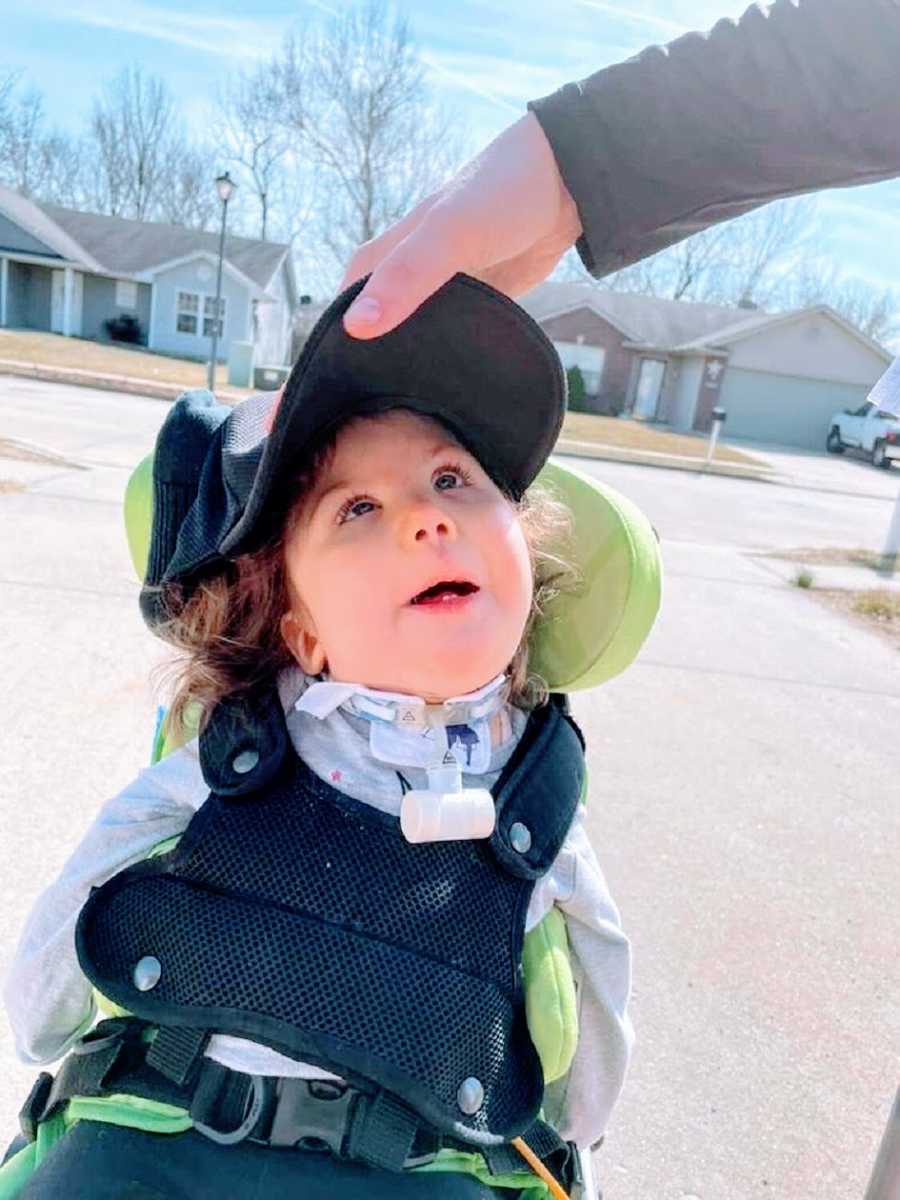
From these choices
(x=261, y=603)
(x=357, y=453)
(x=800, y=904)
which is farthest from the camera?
(x=800, y=904)

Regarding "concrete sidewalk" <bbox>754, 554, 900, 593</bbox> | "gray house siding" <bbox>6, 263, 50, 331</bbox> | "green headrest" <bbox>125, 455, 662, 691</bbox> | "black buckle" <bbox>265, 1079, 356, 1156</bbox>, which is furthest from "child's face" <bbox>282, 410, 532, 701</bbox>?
"gray house siding" <bbox>6, 263, 50, 331</bbox>

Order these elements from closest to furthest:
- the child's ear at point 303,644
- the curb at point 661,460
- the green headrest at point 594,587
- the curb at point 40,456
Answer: the child's ear at point 303,644, the green headrest at point 594,587, the curb at point 40,456, the curb at point 661,460

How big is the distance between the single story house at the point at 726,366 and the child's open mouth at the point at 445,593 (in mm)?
30276

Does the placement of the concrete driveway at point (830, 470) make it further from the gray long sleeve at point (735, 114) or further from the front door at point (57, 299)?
the front door at point (57, 299)

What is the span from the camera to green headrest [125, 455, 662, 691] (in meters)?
1.53

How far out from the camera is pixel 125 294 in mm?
32406

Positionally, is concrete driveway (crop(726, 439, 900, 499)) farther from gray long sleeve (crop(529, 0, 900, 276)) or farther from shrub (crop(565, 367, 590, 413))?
gray long sleeve (crop(529, 0, 900, 276))

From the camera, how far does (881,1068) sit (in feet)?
6.54

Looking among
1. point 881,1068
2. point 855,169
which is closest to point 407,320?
point 855,169

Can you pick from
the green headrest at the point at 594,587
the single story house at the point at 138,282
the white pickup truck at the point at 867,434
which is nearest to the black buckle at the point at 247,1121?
the green headrest at the point at 594,587

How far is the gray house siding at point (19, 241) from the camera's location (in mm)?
30828

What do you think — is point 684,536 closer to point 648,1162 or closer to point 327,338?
point 648,1162

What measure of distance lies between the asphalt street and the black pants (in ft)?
2.03

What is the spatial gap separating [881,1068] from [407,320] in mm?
1693
